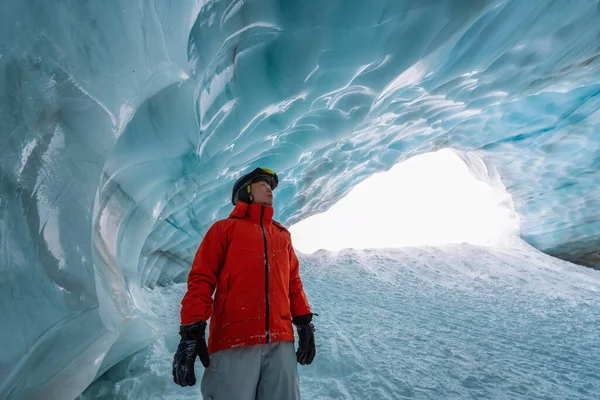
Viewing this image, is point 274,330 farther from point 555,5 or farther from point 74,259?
point 555,5

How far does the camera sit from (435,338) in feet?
10.7

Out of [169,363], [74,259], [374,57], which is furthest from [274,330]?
[374,57]

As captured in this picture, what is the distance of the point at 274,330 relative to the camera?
4.74 ft

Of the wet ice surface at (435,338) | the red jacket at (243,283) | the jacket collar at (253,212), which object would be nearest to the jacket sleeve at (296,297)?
the red jacket at (243,283)

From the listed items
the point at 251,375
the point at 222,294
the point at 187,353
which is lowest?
the point at 251,375

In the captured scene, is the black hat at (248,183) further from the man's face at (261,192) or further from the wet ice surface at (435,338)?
the wet ice surface at (435,338)

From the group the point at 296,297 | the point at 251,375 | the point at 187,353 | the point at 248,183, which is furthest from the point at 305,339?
the point at 248,183

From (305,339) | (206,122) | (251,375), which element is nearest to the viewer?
(251,375)

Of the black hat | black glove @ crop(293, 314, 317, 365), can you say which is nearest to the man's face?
the black hat

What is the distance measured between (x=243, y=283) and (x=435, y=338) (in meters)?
2.57

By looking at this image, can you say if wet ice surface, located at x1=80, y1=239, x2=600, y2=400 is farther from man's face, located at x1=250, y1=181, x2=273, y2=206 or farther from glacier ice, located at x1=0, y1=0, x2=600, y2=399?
man's face, located at x1=250, y1=181, x2=273, y2=206

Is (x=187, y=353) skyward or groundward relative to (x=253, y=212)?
groundward

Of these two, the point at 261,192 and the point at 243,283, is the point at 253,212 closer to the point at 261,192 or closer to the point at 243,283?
the point at 261,192

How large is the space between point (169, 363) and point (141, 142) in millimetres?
1638
